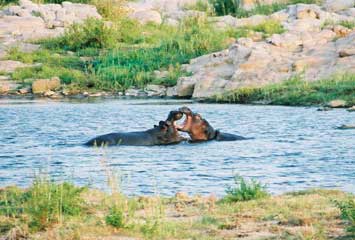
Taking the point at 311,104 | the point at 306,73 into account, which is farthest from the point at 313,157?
the point at 306,73

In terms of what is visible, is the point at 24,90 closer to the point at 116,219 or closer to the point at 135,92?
the point at 135,92

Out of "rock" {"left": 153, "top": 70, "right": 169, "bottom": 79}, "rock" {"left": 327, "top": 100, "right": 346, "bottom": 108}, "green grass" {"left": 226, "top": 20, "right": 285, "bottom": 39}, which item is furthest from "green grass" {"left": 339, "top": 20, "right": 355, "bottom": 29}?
"rock" {"left": 327, "top": 100, "right": 346, "bottom": 108}

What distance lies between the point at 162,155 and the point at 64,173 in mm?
2297

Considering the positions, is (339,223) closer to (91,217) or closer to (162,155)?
(91,217)

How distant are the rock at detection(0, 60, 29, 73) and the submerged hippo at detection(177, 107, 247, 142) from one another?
12.6m

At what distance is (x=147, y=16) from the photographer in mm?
36500

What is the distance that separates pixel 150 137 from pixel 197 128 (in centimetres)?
85

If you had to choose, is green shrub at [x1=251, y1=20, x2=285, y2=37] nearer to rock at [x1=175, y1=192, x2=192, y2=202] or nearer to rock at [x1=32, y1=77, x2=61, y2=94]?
rock at [x1=32, y1=77, x2=61, y2=94]

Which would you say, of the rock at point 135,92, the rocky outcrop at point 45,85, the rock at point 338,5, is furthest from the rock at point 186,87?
the rock at point 338,5

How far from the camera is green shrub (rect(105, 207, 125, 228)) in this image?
8.25 metres

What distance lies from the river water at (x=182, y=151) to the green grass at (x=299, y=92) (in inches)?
31.9

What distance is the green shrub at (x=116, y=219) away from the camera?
8.25 metres

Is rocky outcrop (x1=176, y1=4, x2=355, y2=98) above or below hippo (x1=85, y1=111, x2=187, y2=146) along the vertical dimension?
above

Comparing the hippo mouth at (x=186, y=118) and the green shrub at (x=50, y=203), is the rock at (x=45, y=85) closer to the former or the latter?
the hippo mouth at (x=186, y=118)
